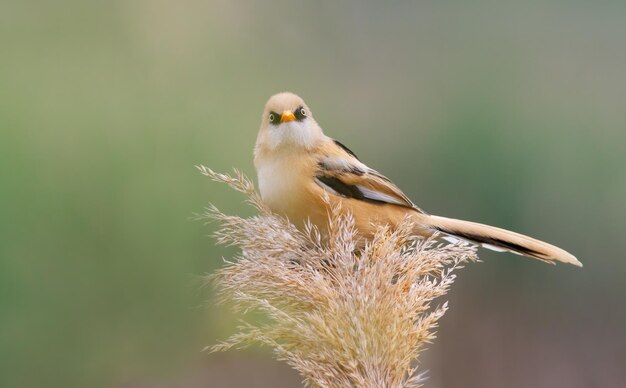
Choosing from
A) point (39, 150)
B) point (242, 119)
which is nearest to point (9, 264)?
point (39, 150)

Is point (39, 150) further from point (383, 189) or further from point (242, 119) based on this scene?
point (383, 189)

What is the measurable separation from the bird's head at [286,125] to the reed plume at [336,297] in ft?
1.46

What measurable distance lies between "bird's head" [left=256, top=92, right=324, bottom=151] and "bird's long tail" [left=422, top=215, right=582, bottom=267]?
0.44m

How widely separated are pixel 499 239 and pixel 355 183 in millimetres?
457

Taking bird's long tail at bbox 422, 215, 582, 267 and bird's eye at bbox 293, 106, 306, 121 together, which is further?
bird's eye at bbox 293, 106, 306, 121

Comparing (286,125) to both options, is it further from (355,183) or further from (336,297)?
(336,297)

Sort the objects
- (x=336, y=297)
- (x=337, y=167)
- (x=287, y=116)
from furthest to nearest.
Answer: (x=337, y=167)
(x=287, y=116)
(x=336, y=297)

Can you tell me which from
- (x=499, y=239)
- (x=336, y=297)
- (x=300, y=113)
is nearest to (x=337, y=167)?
(x=300, y=113)

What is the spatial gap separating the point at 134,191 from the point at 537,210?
229cm

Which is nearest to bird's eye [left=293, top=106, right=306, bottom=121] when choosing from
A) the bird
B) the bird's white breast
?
the bird

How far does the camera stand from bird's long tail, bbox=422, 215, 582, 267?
1.52 metres

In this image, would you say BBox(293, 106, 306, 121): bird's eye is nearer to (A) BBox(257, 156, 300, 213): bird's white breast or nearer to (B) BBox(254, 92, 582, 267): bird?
(B) BBox(254, 92, 582, 267): bird

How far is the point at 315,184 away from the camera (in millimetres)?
1842

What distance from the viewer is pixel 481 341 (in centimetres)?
355
